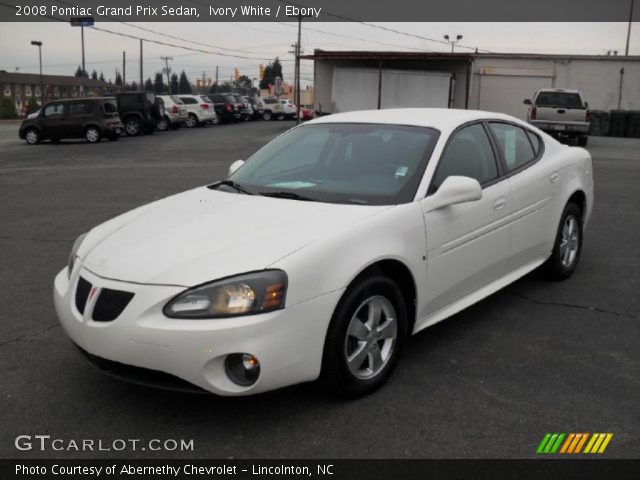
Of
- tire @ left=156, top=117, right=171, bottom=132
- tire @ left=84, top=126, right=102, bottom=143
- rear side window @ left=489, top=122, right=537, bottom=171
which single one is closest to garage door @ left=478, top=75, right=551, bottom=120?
tire @ left=156, top=117, right=171, bottom=132

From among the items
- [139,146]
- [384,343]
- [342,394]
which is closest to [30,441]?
[342,394]

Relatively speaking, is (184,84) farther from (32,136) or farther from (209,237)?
(209,237)

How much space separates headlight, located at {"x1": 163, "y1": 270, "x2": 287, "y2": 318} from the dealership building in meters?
30.8

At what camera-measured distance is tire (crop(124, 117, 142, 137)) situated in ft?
98.2

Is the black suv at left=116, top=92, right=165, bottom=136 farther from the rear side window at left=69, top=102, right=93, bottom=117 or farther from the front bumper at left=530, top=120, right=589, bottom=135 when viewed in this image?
the front bumper at left=530, top=120, right=589, bottom=135

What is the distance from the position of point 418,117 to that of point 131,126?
2698 cm

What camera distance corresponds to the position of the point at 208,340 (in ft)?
10.1

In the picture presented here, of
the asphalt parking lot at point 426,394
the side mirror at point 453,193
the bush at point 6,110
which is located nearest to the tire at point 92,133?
the asphalt parking lot at point 426,394

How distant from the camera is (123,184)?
1295cm

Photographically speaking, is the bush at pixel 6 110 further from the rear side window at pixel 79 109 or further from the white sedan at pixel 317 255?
the white sedan at pixel 317 255

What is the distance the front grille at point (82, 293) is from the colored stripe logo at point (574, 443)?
90.1 inches

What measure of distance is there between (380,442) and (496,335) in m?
1.71

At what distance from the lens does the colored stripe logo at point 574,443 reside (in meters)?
3.15

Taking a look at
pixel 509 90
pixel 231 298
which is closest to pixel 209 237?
pixel 231 298
